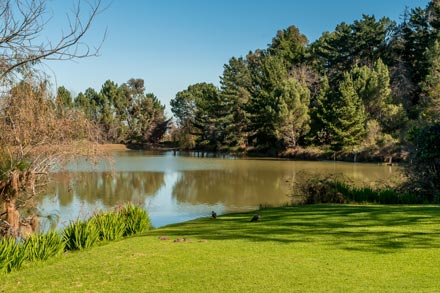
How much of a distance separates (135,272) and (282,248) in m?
2.07

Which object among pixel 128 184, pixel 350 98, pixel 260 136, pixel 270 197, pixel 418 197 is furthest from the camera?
pixel 260 136

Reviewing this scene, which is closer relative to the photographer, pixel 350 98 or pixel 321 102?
pixel 350 98

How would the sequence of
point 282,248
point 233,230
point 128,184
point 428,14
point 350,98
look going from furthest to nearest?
point 428,14 → point 350,98 → point 128,184 → point 233,230 → point 282,248

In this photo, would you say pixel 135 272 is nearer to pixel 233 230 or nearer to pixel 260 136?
pixel 233 230

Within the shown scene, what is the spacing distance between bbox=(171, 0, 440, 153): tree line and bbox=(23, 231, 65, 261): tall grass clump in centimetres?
2569

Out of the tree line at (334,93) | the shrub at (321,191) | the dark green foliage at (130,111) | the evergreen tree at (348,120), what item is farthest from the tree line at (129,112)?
the shrub at (321,191)

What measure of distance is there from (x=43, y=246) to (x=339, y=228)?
4731 mm

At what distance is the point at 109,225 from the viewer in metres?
8.20

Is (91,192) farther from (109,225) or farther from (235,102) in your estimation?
(235,102)

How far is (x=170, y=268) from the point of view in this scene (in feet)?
18.1

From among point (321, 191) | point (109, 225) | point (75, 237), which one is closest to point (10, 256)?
point (75, 237)

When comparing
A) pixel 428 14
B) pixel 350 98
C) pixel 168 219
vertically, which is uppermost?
pixel 428 14

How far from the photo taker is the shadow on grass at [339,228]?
6246 millimetres

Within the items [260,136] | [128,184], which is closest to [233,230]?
[128,184]
